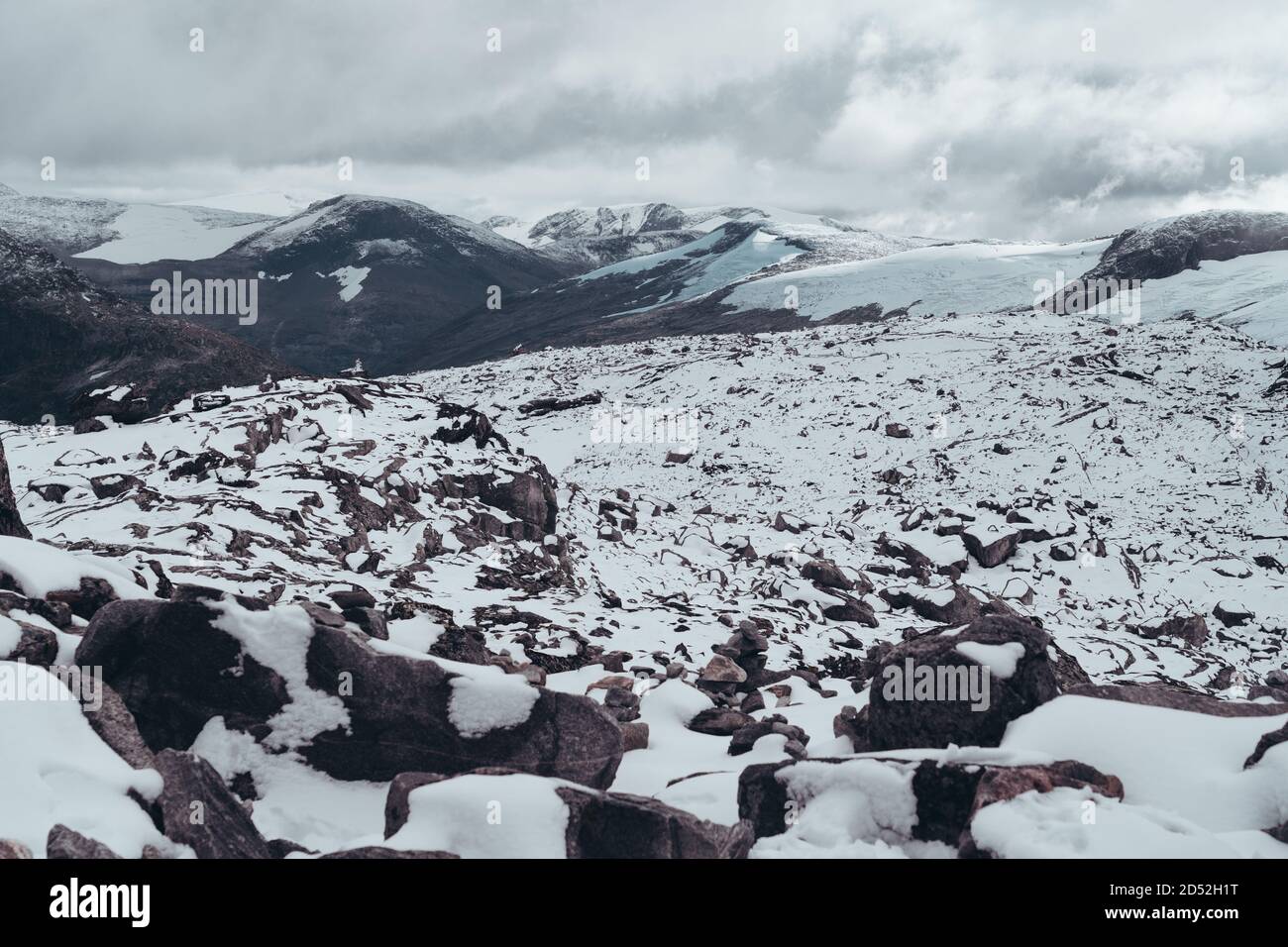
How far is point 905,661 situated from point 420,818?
14.2 ft

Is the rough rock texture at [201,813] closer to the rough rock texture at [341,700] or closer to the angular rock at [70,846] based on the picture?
the angular rock at [70,846]

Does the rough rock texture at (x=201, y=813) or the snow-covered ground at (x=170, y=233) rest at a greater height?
the snow-covered ground at (x=170, y=233)

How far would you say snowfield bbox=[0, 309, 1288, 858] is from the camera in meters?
5.34

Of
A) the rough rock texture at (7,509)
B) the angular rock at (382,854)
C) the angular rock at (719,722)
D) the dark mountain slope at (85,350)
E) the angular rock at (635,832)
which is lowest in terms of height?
the angular rock at (719,722)

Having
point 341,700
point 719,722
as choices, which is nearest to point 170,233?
point 341,700

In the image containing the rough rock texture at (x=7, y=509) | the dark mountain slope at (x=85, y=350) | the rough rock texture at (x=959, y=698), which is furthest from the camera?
the dark mountain slope at (x=85, y=350)

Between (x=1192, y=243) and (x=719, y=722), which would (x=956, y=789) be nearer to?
(x=719, y=722)

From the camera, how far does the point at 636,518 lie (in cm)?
1848

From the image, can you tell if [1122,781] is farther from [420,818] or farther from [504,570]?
[504,570]

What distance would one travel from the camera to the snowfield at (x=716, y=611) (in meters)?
5.34

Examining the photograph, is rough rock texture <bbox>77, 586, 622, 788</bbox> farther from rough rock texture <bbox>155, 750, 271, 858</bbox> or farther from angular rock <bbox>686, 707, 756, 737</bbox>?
angular rock <bbox>686, 707, 756, 737</bbox>

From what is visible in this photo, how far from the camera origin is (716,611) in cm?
1289

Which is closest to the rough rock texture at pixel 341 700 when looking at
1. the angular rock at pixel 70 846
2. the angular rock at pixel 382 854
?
the angular rock at pixel 382 854

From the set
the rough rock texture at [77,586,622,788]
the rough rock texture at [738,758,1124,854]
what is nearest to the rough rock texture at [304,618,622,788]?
the rough rock texture at [77,586,622,788]
